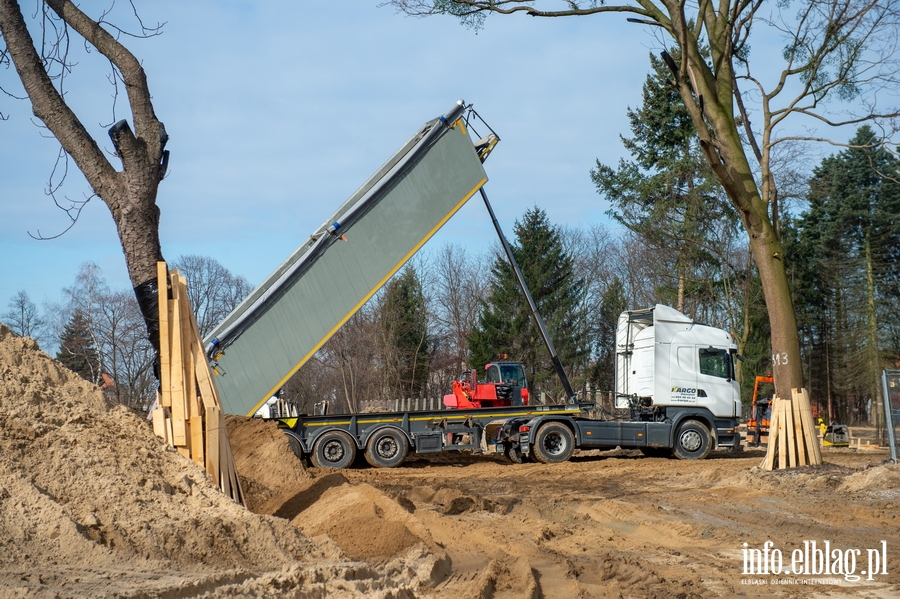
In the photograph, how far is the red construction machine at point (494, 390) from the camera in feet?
66.1

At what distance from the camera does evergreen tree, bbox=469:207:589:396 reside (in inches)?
1640

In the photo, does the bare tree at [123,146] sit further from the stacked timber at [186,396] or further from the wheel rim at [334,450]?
the wheel rim at [334,450]

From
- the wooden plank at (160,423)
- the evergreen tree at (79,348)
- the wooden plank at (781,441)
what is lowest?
the wooden plank at (781,441)

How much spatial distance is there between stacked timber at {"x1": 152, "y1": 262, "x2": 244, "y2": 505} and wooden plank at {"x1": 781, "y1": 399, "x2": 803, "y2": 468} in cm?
957

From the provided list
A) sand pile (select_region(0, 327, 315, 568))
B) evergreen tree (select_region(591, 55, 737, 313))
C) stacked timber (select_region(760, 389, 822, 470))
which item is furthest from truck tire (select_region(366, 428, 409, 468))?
evergreen tree (select_region(591, 55, 737, 313))

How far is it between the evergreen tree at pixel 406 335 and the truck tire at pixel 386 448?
27.7 metres

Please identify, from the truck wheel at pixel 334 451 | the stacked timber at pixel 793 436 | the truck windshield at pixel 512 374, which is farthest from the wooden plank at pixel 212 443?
the truck windshield at pixel 512 374

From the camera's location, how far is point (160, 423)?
6137 mm

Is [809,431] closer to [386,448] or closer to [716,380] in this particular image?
[716,380]

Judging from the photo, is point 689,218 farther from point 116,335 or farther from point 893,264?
point 116,335

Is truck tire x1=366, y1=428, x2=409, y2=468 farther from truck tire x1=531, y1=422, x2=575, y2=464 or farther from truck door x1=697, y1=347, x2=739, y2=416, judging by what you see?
truck door x1=697, y1=347, x2=739, y2=416

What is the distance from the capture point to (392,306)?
45219mm

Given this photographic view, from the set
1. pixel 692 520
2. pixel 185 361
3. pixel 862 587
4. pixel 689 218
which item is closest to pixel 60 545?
pixel 185 361

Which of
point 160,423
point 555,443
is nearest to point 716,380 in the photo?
point 555,443
